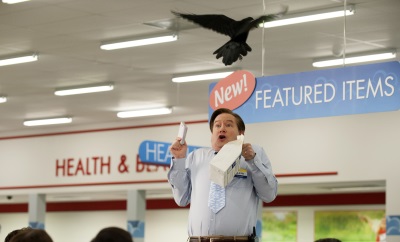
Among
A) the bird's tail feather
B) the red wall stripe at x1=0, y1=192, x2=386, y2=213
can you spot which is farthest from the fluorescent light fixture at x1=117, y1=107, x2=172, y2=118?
the bird's tail feather

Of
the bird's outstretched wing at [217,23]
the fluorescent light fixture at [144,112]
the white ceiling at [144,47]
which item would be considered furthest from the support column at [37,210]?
the bird's outstretched wing at [217,23]

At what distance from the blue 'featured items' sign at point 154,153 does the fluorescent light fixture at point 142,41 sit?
102 inches

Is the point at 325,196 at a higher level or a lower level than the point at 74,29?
lower

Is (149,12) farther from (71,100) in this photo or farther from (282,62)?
(71,100)

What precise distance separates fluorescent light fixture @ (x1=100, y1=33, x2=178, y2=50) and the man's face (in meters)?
8.01

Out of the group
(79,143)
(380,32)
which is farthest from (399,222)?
(79,143)

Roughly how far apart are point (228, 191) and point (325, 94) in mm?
4009

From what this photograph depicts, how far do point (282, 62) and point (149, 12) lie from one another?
152 inches

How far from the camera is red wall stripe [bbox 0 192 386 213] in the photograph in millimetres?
20453

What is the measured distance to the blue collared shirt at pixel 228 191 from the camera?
16.7 feet

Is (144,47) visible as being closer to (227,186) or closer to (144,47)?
(144,47)

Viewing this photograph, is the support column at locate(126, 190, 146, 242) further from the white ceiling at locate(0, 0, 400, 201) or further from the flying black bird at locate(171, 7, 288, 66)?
the flying black bird at locate(171, 7, 288, 66)

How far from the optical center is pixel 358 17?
12211 mm

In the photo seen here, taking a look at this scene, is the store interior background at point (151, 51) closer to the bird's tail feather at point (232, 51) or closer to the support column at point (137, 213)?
the support column at point (137, 213)
